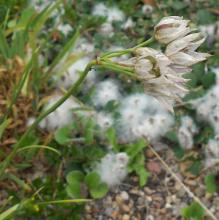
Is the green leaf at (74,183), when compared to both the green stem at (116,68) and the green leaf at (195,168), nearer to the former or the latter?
the green leaf at (195,168)

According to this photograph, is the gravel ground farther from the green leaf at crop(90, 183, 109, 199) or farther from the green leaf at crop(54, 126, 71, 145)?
the green leaf at crop(54, 126, 71, 145)

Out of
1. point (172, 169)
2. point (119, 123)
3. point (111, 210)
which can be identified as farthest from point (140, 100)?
point (111, 210)

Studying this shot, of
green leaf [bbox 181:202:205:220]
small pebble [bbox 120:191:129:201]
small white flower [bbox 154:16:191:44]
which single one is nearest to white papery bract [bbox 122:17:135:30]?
small pebble [bbox 120:191:129:201]

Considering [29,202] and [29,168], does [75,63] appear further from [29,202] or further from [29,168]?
[29,202]

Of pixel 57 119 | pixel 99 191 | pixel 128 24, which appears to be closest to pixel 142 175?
pixel 99 191

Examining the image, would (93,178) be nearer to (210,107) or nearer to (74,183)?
(74,183)

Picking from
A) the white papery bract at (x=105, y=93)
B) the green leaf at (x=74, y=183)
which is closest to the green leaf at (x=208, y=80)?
the white papery bract at (x=105, y=93)

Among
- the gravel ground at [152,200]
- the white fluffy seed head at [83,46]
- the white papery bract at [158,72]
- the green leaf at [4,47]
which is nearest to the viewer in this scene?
the white papery bract at [158,72]
